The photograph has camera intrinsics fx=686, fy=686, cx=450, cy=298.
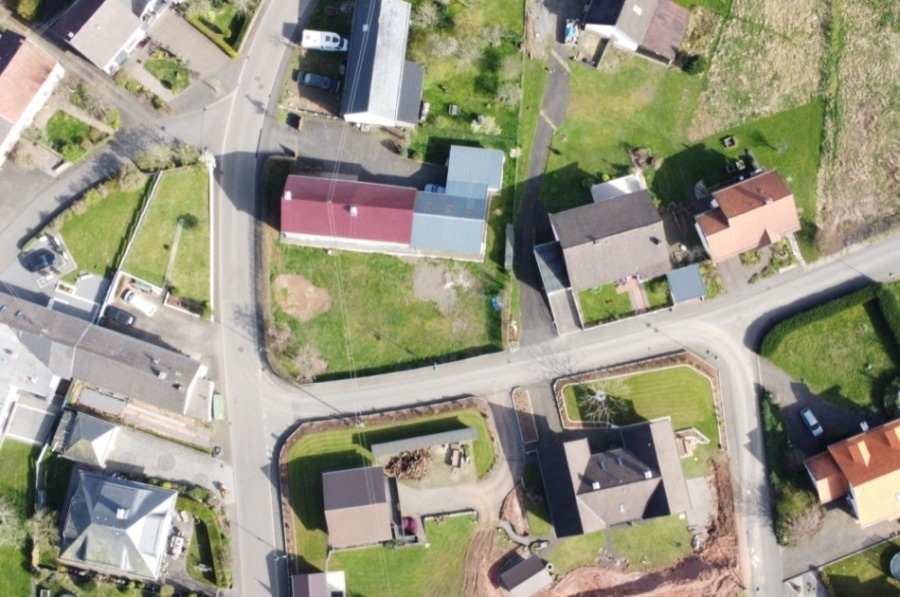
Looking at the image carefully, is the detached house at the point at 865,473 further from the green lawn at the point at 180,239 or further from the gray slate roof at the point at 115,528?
the green lawn at the point at 180,239

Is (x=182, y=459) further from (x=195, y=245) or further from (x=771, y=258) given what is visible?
(x=771, y=258)

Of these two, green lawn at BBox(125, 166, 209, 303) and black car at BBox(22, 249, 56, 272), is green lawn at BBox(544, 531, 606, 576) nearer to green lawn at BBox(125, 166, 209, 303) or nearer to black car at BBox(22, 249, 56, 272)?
green lawn at BBox(125, 166, 209, 303)

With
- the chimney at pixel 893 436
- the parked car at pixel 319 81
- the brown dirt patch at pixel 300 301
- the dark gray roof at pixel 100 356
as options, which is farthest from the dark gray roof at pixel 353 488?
the chimney at pixel 893 436

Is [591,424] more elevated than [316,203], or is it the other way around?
[316,203]

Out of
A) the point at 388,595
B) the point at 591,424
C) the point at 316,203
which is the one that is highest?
the point at 316,203

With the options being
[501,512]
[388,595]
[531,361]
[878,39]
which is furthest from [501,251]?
[878,39]

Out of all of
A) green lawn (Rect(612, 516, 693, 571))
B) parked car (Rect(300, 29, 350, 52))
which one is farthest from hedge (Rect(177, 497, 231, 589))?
parked car (Rect(300, 29, 350, 52))
